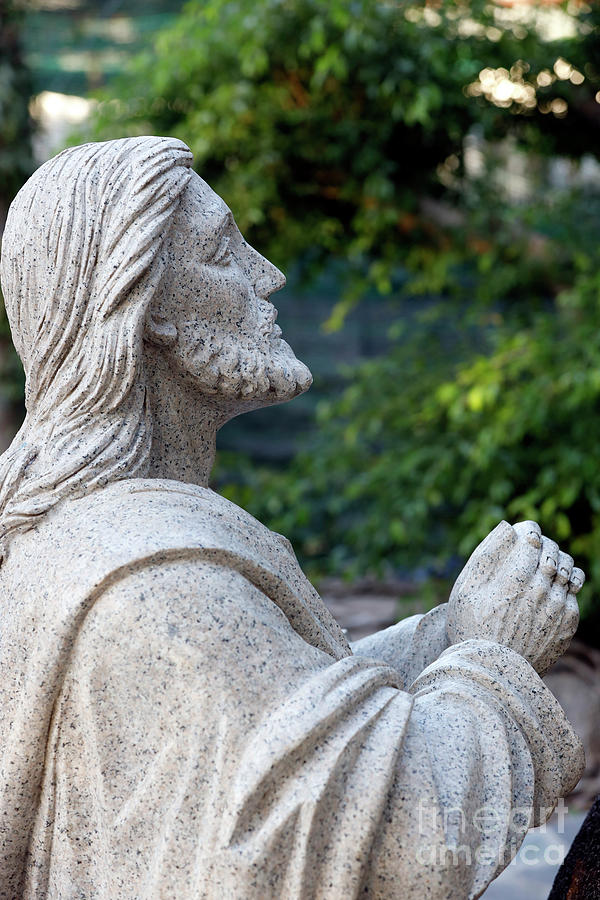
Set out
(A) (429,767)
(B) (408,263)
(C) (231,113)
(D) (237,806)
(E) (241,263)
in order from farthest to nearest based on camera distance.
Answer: (B) (408,263) → (C) (231,113) → (E) (241,263) → (A) (429,767) → (D) (237,806)

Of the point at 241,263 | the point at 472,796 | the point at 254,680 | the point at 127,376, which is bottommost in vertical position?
the point at 472,796

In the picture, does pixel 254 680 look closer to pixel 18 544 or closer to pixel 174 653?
pixel 174 653

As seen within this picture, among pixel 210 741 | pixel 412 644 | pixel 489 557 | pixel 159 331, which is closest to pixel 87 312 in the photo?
pixel 159 331

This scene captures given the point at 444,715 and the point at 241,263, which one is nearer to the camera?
the point at 444,715

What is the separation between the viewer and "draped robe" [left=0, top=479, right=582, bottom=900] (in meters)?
1.50

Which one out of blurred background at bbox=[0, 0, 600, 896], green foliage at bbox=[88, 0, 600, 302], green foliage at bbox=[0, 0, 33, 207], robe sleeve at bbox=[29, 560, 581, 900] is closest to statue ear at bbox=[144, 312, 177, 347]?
robe sleeve at bbox=[29, 560, 581, 900]

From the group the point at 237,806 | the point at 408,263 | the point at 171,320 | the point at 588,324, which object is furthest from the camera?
the point at 408,263

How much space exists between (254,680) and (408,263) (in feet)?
15.2

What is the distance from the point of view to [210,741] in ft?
5.00

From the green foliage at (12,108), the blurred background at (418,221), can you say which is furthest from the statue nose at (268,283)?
the green foliage at (12,108)

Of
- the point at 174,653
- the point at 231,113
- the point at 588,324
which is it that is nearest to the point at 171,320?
the point at 174,653

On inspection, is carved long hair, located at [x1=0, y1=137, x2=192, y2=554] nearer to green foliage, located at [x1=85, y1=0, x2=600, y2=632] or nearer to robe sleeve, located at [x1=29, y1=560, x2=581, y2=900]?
robe sleeve, located at [x1=29, y1=560, x2=581, y2=900]

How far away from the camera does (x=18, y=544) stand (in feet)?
5.87

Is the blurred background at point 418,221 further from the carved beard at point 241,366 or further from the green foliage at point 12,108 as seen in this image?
the carved beard at point 241,366
